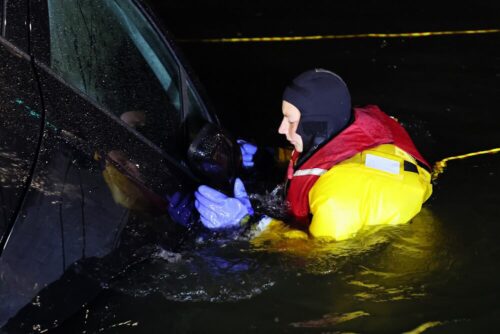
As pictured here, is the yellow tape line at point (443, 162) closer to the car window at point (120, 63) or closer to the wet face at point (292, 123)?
the wet face at point (292, 123)

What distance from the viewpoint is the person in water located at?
3.42m

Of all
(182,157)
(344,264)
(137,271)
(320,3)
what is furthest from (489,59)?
(137,271)

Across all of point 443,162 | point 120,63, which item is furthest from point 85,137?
point 443,162

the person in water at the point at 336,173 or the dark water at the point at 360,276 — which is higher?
the person in water at the point at 336,173

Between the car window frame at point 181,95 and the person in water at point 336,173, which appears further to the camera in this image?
the person in water at point 336,173

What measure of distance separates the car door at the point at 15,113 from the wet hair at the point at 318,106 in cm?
162

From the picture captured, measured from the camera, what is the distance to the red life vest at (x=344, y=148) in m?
3.56

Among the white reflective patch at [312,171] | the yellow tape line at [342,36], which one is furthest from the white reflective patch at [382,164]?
the yellow tape line at [342,36]

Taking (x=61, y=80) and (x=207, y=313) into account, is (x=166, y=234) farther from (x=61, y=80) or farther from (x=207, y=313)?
(x=61, y=80)

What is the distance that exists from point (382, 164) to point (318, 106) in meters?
0.45

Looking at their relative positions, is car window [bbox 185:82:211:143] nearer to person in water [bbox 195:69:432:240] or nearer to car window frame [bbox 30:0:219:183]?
car window frame [bbox 30:0:219:183]

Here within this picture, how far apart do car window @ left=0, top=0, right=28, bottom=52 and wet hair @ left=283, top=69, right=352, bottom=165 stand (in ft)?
5.39

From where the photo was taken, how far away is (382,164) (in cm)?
352

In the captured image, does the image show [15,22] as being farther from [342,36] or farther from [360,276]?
[342,36]
